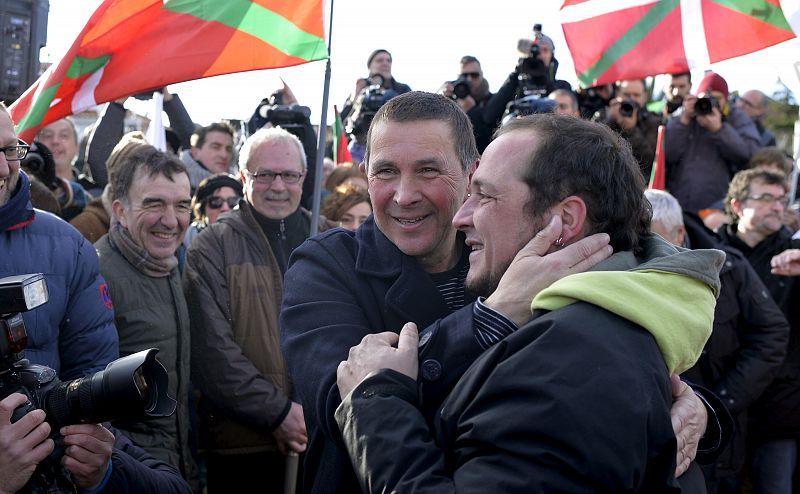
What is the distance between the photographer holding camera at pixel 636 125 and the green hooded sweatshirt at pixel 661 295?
543 cm

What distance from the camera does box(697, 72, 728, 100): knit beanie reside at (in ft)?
25.3

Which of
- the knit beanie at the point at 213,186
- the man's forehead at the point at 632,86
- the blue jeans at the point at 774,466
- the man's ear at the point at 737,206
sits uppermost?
the man's forehead at the point at 632,86

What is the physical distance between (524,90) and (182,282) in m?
3.69

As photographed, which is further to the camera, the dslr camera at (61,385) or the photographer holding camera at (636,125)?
the photographer holding camera at (636,125)

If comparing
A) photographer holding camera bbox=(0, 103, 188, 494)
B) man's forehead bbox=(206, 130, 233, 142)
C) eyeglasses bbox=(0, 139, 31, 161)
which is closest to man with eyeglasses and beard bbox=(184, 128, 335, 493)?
photographer holding camera bbox=(0, 103, 188, 494)

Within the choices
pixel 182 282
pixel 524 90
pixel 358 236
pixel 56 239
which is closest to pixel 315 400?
pixel 358 236

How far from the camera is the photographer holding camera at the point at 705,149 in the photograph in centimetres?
762

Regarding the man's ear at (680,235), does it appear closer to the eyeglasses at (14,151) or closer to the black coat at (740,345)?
the black coat at (740,345)

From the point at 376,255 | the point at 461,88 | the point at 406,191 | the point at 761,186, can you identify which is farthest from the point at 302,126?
the point at 376,255

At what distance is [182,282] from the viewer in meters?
4.85

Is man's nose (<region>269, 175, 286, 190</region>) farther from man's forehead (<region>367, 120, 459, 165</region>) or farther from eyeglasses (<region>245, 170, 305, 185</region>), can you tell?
man's forehead (<region>367, 120, 459, 165</region>)

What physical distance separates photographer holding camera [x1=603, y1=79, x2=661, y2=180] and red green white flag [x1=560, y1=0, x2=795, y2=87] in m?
1.39

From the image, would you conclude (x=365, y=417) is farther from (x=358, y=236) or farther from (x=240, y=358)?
(x=240, y=358)

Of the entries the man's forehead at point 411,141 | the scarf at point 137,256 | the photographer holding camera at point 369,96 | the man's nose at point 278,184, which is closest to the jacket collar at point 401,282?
the man's forehead at point 411,141
